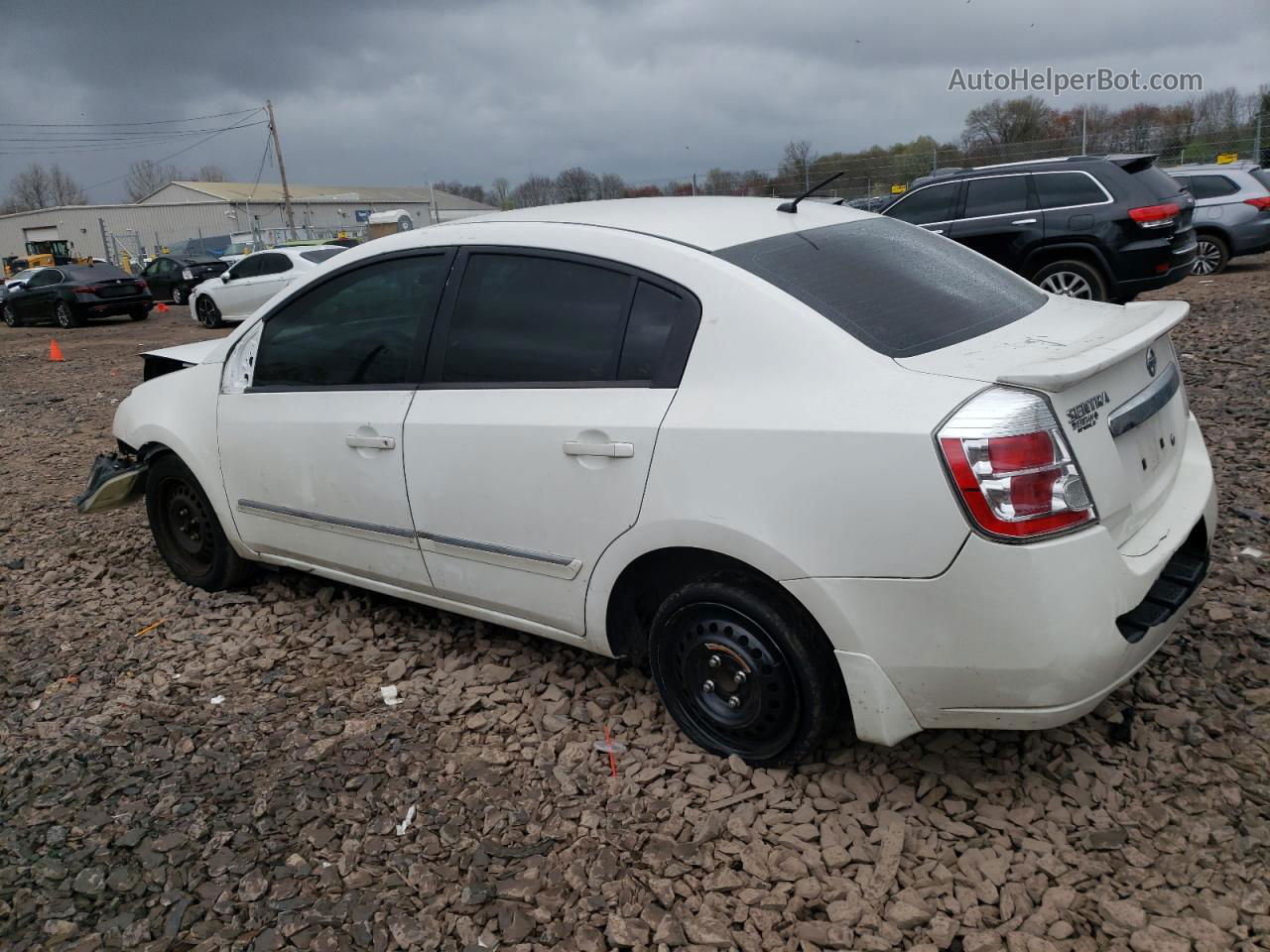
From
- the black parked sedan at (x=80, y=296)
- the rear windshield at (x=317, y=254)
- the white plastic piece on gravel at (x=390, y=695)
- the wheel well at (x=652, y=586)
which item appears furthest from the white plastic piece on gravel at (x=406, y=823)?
the black parked sedan at (x=80, y=296)

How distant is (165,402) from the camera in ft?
14.8

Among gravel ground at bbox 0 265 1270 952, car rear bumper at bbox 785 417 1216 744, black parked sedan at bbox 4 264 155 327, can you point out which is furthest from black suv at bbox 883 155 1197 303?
black parked sedan at bbox 4 264 155 327

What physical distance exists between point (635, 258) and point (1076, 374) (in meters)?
1.34

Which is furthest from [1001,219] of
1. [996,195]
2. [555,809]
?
[555,809]

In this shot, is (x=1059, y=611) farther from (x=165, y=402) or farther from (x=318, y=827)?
(x=165, y=402)

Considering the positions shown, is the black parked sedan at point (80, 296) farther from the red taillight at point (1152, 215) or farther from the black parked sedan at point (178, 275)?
the red taillight at point (1152, 215)

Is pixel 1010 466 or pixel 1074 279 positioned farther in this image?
pixel 1074 279

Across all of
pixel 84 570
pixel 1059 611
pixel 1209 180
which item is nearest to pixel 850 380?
pixel 1059 611

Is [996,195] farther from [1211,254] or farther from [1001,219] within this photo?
[1211,254]

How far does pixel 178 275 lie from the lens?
25.5 metres

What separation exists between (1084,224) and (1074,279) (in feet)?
1.78

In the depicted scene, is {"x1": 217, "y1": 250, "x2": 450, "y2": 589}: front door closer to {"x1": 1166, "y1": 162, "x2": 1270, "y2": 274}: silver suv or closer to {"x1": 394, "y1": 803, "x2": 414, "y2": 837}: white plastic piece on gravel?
{"x1": 394, "y1": 803, "x2": 414, "y2": 837}: white plastic piece on gravel

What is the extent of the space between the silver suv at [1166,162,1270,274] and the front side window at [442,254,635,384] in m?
13.2

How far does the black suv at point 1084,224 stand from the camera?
9.38m
